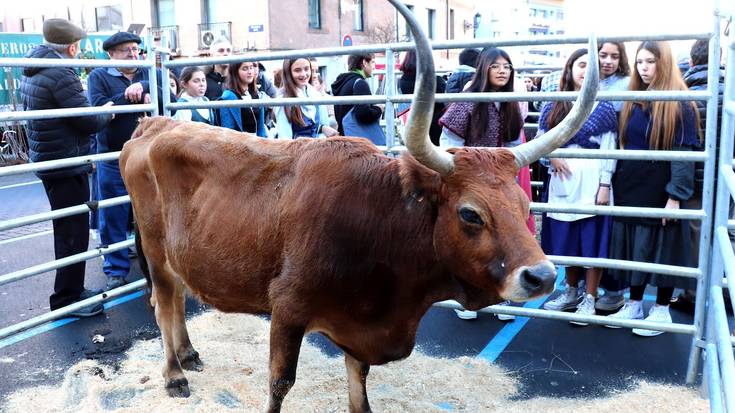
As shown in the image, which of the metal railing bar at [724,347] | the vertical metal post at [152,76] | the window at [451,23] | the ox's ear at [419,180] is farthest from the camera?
the window at [451,23]

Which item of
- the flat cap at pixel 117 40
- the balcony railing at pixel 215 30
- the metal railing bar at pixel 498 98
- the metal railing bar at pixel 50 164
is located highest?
the balcony railing at pixel 215 30

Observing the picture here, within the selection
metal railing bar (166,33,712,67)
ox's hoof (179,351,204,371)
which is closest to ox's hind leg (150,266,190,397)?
ox's hoof (179,351,204,371)

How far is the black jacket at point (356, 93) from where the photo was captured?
5.88m

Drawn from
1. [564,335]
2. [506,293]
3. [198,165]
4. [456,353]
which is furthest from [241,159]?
[564,335]

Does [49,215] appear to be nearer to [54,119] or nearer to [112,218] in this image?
[54,119]

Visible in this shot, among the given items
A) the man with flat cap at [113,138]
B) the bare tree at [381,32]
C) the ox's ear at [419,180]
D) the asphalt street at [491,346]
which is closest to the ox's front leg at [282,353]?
the ox's ear at [419,180]

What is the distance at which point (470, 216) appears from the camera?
2682 mm

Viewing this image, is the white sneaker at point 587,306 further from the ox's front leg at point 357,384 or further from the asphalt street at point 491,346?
the ox's front leg at point 357,384

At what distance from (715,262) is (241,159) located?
9.00ft

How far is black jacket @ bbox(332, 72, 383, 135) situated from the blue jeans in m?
2.13

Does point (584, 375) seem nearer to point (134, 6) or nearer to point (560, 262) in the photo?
point (560, 262)

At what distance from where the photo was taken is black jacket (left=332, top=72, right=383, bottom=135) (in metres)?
5.88

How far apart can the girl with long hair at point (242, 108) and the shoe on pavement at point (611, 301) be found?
3.27m

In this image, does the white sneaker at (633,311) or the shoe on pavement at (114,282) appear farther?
the shoe on pavement at (114,282)
